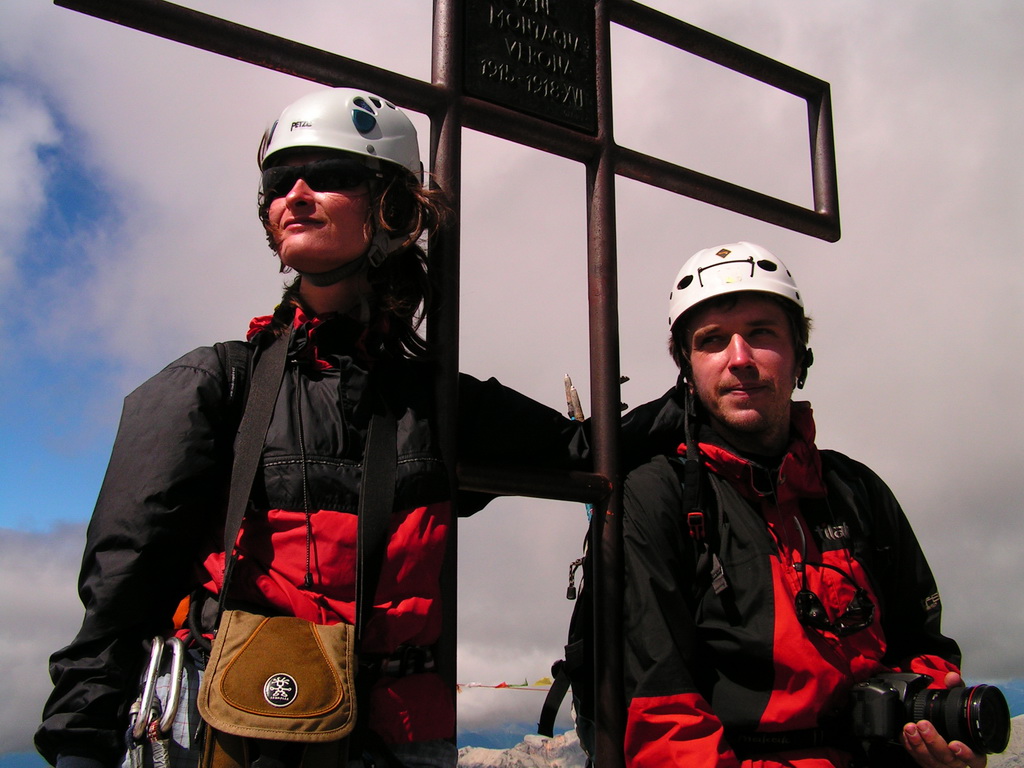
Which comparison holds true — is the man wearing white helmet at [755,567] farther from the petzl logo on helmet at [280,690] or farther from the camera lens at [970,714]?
the petzl logo on helmet at [280,690]

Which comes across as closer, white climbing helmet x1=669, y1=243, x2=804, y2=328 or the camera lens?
the camera lens

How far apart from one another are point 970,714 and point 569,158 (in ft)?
8.41

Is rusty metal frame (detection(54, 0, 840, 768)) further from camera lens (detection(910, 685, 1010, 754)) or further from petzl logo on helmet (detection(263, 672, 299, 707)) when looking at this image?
camera lens (detection(910, 685, 1010, 754))

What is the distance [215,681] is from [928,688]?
244cm

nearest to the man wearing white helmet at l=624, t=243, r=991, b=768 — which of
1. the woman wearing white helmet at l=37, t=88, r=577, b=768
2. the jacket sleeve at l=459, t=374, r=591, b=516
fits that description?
the jacket sleeve at l=459, t=374, r=591, b=516

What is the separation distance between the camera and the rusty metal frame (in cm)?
308

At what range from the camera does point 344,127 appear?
10.5 ft

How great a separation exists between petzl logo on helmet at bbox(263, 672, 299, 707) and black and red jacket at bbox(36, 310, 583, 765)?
0.84 ft

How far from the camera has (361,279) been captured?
330cm

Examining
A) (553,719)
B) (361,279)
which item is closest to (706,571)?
(553,719)

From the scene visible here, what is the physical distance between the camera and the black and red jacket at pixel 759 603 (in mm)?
3098

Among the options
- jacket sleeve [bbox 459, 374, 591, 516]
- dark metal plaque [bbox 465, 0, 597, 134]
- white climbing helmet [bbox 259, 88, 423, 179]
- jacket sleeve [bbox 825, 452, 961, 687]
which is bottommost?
jacket sleeve [bbox 825, 452, 961, 687]

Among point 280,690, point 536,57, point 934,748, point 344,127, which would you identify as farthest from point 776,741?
point 536,57

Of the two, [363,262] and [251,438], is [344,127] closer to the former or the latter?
[363,262]
